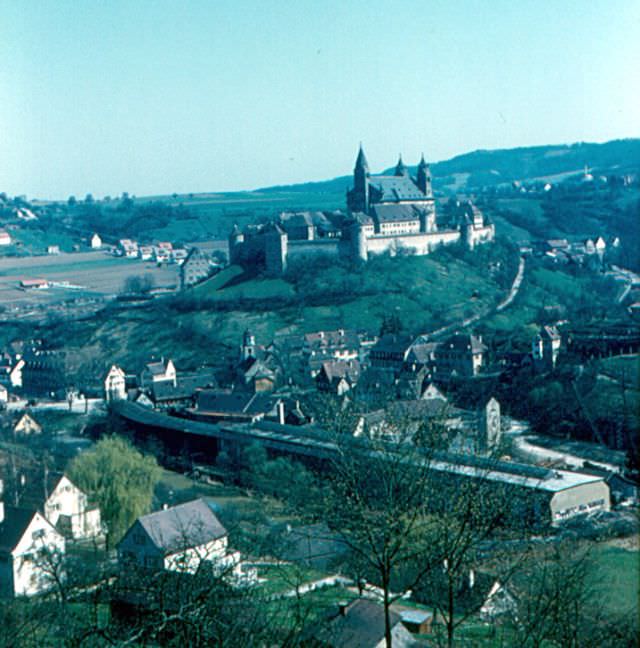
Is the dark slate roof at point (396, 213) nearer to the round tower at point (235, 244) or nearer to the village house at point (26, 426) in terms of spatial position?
the round tower at point (235, 244)

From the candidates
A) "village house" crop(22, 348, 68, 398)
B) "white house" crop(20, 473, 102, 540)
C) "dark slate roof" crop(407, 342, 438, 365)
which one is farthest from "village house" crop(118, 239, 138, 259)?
"white house" crop(20, 473, 102, 540)

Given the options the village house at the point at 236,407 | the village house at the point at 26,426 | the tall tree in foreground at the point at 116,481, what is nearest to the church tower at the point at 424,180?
the village house at the point at 236,407

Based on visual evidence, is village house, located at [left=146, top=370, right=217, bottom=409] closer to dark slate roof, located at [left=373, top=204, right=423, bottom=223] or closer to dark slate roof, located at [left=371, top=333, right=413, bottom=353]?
dark slate roof, located at [left=371, top=333, right=413, bottom=353]

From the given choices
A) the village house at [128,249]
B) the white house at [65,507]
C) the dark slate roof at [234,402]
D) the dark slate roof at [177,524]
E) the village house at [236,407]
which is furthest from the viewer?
the village house at [128,249]

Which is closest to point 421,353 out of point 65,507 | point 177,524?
point 65,507

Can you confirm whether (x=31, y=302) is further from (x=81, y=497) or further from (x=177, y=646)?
(x=177, y=646)

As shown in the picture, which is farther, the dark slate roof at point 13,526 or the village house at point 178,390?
the village house at point 178,390

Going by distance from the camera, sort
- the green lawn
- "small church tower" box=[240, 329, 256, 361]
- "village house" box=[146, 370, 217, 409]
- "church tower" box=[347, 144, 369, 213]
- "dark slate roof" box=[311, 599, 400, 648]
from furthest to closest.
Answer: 1. "church tower" box=[347, 144, 369, 213]
2. "small church tower" box=[240, 329, 256, 361]
3. "village house" box=[146, 370, 217, 409]
4. the green lawn
5. "dark slate roof" box=[311, 599, 400, 648]
